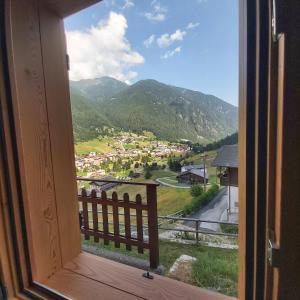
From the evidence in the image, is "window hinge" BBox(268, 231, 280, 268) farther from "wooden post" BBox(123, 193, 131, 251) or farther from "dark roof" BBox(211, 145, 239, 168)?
"wooden post" BBox(123, 193, 131, 251)

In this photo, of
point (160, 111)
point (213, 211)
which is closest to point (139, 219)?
point (213, 211)

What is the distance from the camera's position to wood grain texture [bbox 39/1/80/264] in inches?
38.4

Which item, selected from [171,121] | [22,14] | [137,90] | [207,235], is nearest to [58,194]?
[22,14]

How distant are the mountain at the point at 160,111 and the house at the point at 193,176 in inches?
10.1

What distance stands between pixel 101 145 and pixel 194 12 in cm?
126

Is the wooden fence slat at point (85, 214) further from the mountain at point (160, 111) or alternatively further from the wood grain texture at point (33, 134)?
the wood grain texture at point (33, 134)

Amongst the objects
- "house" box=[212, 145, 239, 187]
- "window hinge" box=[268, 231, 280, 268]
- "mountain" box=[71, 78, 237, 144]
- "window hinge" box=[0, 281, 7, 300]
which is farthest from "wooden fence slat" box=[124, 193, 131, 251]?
"window hinge" box=[268, 231, 280, 268]

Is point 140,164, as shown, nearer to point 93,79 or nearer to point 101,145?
point 101,145

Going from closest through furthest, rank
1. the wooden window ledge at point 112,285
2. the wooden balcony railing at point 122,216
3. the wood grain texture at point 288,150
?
the wood grain texture at point 288,150, the wooden window ledge at point 112,285, the wooden balcony railing at point 122,216

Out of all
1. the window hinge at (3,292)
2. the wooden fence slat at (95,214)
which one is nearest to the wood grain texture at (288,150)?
the window hinge at (3,292)

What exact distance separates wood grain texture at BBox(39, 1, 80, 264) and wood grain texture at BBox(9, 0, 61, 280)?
0.11 feet

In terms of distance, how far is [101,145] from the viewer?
1.83 meters

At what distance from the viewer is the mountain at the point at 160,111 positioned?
4.98ft

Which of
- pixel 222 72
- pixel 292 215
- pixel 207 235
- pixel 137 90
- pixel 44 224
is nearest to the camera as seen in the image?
pixel 292 215
